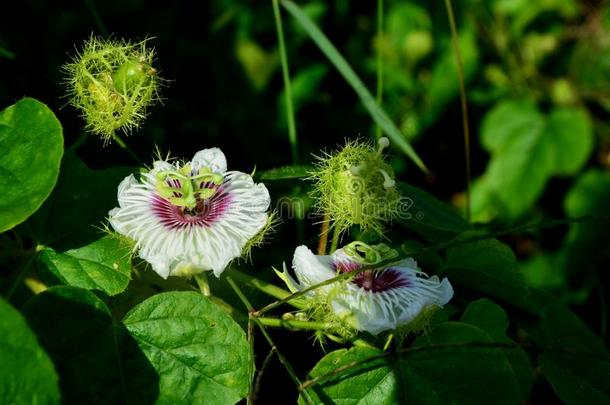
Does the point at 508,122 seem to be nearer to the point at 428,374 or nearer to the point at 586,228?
the point at 586,228

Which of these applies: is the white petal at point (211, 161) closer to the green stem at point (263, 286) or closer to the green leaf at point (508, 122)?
the green stem at point (263, 286)

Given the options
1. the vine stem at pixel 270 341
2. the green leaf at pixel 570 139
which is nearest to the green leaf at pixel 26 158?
the vine stem at pixel 270 341

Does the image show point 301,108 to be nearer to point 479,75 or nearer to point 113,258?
point 479,75

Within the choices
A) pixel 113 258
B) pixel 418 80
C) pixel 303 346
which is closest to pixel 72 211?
pixel 113 258

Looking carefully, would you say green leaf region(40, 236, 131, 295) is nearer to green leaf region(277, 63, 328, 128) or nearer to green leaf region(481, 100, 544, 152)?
green leaf region(277, 63, 328, 128)

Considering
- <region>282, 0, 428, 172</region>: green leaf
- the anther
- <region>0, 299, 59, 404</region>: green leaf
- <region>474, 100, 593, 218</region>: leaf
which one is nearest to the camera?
<region>0, 299, 59, 404</region>: green leaf

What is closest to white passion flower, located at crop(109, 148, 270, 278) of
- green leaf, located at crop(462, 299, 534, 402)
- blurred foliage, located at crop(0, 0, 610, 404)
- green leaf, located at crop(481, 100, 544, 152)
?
green leaf, located at crop(462, 299, 534, 402)
